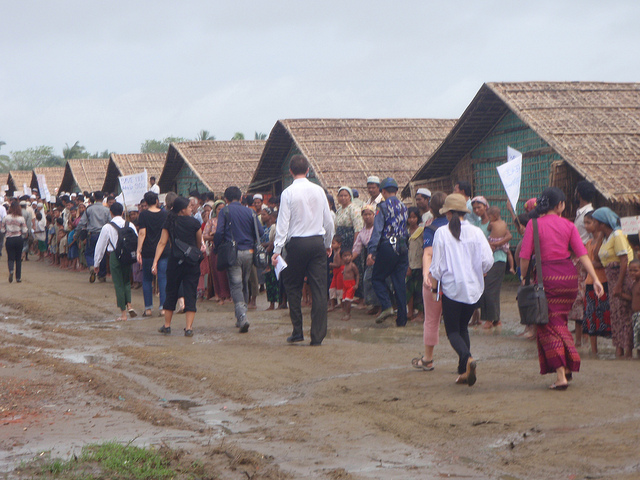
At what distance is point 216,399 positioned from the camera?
650cm

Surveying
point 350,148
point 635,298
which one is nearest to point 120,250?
point 635,298

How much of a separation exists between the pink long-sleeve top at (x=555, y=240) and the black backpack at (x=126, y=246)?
648cm

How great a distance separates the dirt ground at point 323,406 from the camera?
468cm

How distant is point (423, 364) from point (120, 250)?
5.63 metres

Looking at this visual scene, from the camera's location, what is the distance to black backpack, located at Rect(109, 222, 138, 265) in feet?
37.2

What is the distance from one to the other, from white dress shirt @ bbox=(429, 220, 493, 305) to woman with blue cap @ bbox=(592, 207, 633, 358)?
1770 millimetres

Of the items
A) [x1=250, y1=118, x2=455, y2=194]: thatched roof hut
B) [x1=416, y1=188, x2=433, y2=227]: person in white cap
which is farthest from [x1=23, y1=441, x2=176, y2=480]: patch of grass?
[x1=250, y1=118, x2=455, y2=194]: thatched roof hut

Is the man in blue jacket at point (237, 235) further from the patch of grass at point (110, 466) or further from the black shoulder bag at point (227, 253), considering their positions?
the patch of grass at point (110, 466)

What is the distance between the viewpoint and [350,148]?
20250 mm

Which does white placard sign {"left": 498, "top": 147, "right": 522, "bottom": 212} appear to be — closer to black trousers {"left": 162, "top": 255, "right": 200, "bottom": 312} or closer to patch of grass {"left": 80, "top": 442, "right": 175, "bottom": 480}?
black trousers {"left": 162, "top": 255, "right": 200, "bottom": 312}

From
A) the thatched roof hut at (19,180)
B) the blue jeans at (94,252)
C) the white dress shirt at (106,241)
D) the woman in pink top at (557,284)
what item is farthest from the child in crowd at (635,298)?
the thatched roof hut at (19,180)

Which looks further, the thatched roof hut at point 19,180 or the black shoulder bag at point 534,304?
the thatched roof hut at point 19,180

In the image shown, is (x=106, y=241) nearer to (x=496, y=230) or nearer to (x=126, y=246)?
(x=126, y=246)

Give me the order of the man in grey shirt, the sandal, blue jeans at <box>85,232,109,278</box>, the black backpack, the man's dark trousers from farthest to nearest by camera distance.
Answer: the man in grey shirt → blue jeans at <box>85,232,109,278</box> → the black backpack → the man's dark trousers → the sandal
